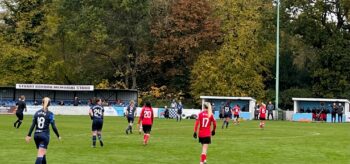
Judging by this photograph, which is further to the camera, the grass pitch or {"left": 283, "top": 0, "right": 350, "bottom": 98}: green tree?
{"left": 283, "top": 0, "right": 350, "bottom": 98}: green tree

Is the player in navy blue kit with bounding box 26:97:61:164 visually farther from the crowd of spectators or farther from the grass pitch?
the crowd of spectators

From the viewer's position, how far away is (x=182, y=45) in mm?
77375

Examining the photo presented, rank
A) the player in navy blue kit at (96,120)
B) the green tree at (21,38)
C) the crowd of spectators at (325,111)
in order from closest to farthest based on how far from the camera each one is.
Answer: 1. the player in navy blue kit at (96,120)
2. the crowd of spectators at (325,111)
3. the green tree at (21,38)

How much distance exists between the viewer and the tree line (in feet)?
255

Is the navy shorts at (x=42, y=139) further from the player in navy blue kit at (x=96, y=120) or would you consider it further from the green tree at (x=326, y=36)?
the green tree at (x=326, y=36)

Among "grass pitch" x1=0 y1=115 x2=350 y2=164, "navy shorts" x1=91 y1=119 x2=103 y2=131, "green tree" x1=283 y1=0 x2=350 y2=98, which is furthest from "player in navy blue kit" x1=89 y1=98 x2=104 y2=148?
"green tree" x1=283 y1=0 x2=350 y2=98

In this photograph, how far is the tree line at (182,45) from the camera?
7781cm

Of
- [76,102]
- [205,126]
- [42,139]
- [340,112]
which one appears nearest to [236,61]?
[76,102]

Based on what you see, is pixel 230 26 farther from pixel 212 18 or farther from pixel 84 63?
pixel 84 63

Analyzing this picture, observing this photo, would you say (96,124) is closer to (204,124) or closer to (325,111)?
(204,124)

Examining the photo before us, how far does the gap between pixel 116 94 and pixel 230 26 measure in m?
16.9

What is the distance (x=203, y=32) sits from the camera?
257 feet

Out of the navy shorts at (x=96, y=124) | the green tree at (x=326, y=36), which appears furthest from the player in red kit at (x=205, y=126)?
the green tree at (x=326, y=36)

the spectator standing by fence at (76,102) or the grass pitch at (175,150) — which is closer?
the grass pitch at (175,150)
